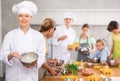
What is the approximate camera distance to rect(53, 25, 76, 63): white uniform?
363cm

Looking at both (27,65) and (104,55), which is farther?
(104,55)

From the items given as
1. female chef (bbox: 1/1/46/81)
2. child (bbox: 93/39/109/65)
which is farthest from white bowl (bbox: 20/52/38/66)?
child (bbox: 93/39/109/65)

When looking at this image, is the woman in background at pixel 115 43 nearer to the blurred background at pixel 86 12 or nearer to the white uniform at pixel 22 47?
the blurred background at pixel 86 12

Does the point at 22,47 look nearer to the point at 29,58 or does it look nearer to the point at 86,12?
the point at 29,58

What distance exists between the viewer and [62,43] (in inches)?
144

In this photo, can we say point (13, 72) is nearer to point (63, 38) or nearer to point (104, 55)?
point (104, 55)

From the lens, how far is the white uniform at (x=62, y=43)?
3.63 metres

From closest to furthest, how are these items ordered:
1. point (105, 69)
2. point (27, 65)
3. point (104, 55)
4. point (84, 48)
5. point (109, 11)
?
1. point (27, 65)
2. point (105, 69)
3. point (104, 55)
4. point (84, 48)
5. point (109, 11)

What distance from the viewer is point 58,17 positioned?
13.1ft

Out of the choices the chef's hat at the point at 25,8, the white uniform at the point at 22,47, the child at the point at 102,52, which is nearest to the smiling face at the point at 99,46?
the child at the point at 102,52

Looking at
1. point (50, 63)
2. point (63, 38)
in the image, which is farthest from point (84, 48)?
point (50, 63)

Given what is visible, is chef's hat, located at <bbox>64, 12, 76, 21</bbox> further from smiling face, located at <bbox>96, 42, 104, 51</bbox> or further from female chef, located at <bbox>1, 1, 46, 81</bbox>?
female chef, located at <bbox>1, 1, 46, 81</bbox>

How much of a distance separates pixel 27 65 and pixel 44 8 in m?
2.24

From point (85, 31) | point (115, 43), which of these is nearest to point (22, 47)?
point (115, 43)
